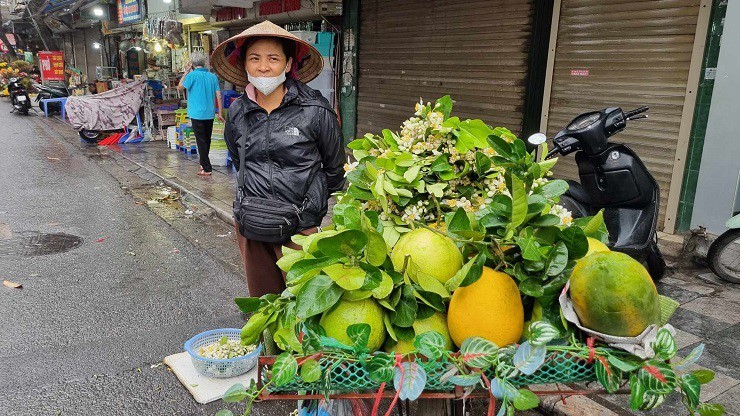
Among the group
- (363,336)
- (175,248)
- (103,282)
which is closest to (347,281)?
(363,336)

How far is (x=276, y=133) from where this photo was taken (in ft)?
10.3

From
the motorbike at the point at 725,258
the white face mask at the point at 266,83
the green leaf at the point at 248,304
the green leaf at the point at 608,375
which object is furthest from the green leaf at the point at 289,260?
the motorbike at the point at 725,258

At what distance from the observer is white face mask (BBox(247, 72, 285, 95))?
121 inches

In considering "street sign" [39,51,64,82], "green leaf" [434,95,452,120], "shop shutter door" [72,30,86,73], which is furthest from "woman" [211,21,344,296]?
"shop shutter door" [72,30,86,73]

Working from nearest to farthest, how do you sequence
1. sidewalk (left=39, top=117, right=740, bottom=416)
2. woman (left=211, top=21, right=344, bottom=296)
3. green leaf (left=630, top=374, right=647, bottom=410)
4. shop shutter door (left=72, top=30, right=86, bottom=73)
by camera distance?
green leaf (left=630, top=374, right=647, bottom=410) < sidewalk (left=39, top=117, right=740, bottom=416) < woman (left=211, top=21, right=344, bottom=296) < shop shutter door (left=72, top=30, right=86, bottom=73)

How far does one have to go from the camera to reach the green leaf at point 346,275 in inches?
52.0

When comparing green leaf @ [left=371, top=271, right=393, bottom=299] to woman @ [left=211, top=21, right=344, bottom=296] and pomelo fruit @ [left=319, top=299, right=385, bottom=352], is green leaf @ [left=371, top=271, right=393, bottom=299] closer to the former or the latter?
pomelo fruit @ [left=319, top=299, right=385, bottom=352]

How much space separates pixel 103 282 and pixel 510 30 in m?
5.56

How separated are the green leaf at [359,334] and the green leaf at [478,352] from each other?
0.23m

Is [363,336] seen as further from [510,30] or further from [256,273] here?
[510,30]

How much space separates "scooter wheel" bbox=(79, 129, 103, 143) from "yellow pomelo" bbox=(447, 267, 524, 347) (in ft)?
46.4

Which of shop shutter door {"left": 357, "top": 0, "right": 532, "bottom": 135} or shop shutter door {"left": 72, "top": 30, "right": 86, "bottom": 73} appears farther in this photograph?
shop shutter door {"left": 72, "top": 30, "right": 86, "bottom": 73}

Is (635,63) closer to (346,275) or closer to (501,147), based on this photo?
(501,147)

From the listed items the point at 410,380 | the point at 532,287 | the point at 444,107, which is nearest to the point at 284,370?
the point at 410,380
